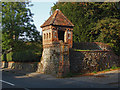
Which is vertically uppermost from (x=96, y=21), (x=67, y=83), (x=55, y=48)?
(x=96, y=21)

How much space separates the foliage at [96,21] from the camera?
24.7 meters

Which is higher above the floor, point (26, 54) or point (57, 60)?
point (26, 54)

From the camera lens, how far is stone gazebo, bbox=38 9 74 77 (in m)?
19.2

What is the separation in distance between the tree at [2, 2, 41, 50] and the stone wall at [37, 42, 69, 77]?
1007cm

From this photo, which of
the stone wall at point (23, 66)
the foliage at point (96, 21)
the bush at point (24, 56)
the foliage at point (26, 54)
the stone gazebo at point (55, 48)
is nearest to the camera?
the stone gazebo at point (55, 48)

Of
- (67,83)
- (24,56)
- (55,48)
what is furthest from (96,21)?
(67,83)

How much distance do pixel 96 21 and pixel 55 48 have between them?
35.8 ft

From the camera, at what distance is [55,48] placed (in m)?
19.9

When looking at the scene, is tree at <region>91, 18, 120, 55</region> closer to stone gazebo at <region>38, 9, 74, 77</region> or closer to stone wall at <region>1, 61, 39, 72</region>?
stone gazebo at <region>38, 9, 74, 77</region>

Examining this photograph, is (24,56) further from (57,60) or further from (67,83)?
(67,83)

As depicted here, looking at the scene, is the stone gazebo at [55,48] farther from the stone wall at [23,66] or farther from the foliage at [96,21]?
the foliage at [96,21]

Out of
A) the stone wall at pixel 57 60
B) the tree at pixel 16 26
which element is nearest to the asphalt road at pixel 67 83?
the stone wall at pixel 57 60

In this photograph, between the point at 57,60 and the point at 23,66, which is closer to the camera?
the point at 57,60

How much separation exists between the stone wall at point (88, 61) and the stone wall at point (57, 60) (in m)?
1.18
